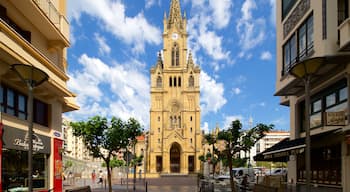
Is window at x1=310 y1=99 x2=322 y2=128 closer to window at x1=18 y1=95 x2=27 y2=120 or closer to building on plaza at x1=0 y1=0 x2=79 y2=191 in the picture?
building on plaza at x1=0 y1=0 x2=79 y2=191

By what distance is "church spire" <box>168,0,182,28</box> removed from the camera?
342ft

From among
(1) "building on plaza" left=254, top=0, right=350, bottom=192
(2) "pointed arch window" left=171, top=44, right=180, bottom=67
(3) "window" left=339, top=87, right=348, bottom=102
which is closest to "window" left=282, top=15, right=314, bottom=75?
(1) "building on plaza" left=254, top=0, right=350, bottom=192

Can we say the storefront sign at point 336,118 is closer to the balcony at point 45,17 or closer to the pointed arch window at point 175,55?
the balcony at point 45,17

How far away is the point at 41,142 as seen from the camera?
2041 centimetres

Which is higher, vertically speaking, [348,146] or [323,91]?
[323,91]

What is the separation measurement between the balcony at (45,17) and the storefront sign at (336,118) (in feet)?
40.9

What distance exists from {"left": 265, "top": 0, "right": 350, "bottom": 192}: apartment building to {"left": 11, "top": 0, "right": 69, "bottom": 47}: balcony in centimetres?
1050

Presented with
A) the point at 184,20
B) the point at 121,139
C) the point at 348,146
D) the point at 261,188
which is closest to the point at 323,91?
the point at 348,146

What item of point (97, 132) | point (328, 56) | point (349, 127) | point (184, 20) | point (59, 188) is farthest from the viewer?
point (184, 20)

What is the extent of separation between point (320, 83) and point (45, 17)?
12509 mm

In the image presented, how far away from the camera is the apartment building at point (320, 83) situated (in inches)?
661

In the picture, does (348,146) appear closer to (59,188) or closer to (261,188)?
(261,188)

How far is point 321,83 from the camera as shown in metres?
19.9

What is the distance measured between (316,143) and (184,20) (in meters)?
88.4
